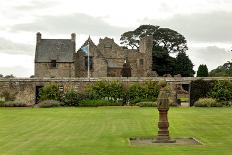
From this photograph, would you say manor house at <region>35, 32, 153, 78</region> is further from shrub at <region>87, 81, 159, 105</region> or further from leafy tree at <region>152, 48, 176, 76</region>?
shrub at <region>87, 81, 159, 105</region>

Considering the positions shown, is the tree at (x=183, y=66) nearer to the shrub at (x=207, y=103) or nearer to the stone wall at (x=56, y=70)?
the stone wall at (x=56, y=70)

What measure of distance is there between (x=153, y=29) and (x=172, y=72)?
36.3 feet

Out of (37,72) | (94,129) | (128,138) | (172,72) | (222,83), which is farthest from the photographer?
(172,72)

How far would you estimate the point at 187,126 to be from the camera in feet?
98.8

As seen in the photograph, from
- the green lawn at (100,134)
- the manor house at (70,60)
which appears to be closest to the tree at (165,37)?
the manor house at (70,60)

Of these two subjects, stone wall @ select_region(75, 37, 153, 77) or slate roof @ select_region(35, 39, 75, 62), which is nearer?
slate roof @ select_region(35, 39, 75, 62)

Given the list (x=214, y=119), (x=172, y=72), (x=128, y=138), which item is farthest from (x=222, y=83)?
(x=172, y=72)

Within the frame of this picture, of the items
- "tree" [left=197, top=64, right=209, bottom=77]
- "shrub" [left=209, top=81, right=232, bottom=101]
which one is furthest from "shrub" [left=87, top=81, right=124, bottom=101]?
"tree" [left=197, top=64, right=209, bottom=77]

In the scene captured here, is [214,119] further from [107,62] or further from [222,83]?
[107,62]

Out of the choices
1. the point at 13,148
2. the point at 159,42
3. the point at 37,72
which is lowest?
the point at 13,148

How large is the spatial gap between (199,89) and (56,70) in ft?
92.3

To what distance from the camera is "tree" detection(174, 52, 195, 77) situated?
10644 cm

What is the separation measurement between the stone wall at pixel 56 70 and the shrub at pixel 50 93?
71.1ft

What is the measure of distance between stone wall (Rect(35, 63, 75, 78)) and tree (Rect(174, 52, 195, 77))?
30.3 meters
